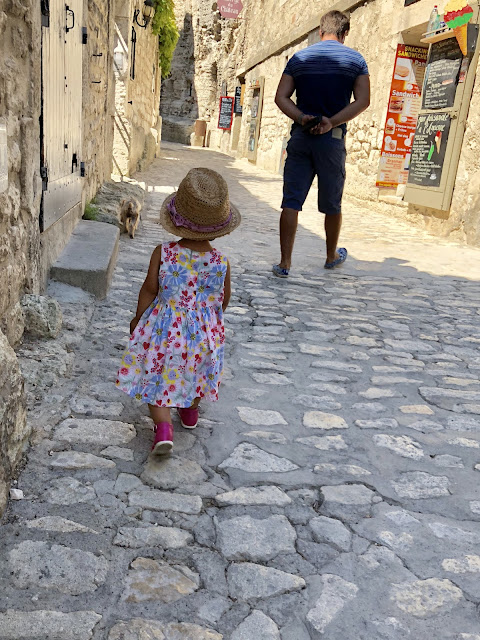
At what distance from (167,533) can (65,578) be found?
1.00 ft

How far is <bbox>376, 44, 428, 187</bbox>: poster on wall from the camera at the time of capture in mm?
8633

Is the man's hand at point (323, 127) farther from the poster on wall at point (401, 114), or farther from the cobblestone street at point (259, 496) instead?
the poster on wall at point (401, 114)

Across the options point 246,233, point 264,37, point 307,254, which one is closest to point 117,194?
point 246,233

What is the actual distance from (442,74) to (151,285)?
21.3ft

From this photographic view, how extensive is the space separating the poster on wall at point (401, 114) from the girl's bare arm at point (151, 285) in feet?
24.2

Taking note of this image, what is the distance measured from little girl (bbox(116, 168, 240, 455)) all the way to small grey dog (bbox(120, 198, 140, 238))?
3.59 metres

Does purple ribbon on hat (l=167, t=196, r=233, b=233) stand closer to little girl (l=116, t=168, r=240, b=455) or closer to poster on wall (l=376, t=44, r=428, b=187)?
little girl (l=116, t=168, r=240, b=455)

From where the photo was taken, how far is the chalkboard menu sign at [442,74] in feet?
23.2

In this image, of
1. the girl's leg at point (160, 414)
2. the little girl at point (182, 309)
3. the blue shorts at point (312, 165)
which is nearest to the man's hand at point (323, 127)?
the blue shorts at point (312, 165)

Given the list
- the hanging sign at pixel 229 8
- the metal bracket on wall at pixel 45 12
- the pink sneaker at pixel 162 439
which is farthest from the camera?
the hanging sign at pixel 229 8

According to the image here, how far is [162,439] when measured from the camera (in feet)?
6.59

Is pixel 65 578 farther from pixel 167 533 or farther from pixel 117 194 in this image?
pixel 117 194

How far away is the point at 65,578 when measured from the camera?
1.46 m

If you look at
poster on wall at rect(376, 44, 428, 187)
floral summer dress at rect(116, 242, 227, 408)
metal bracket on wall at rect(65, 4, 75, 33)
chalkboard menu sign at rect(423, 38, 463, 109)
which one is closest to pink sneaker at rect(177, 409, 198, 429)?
floral summer dress at rect(116, 242, 227, 408)
